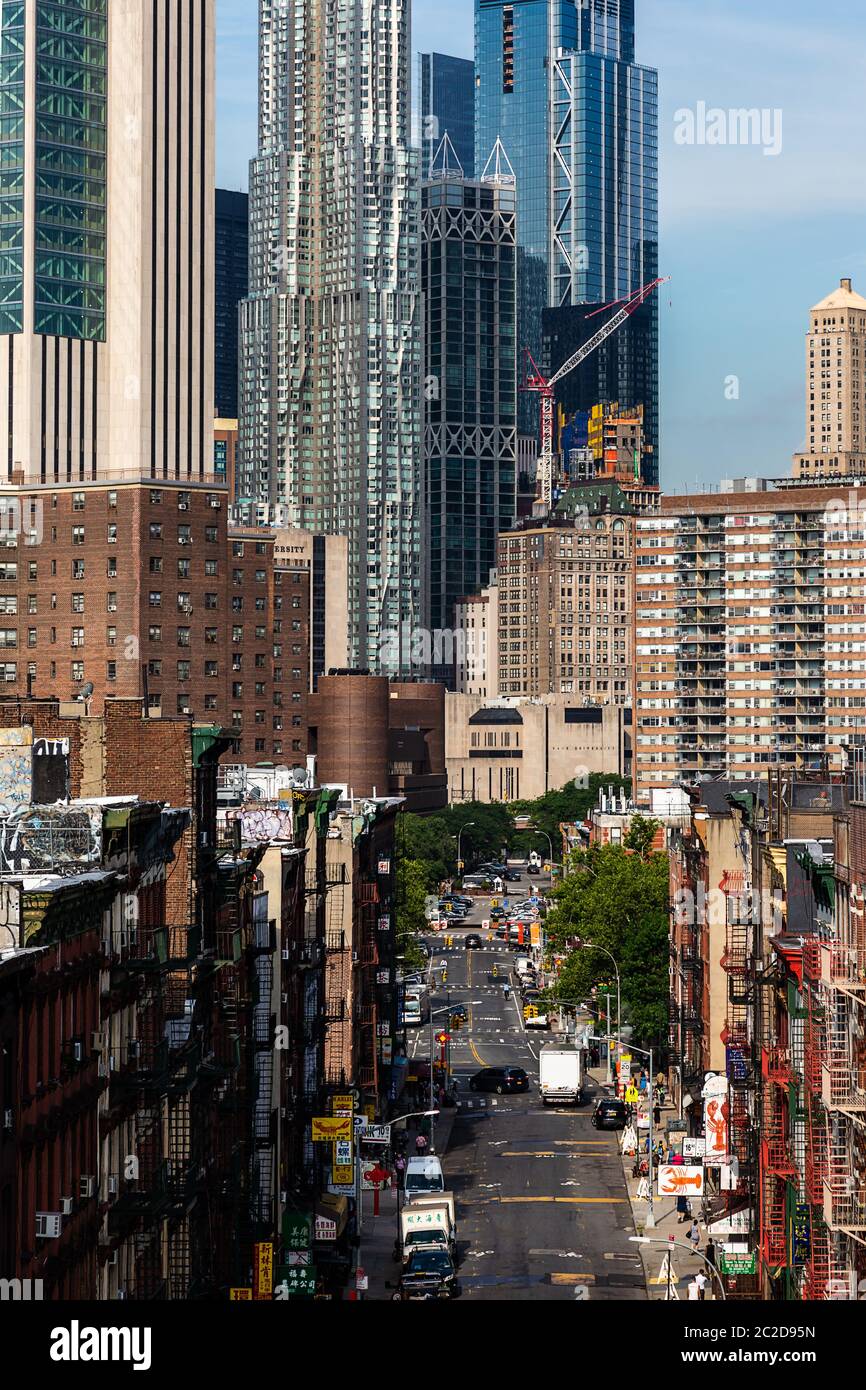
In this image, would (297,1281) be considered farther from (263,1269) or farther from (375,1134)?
(375,1134)

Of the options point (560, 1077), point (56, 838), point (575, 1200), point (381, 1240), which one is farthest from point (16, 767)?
point (560, 1077)

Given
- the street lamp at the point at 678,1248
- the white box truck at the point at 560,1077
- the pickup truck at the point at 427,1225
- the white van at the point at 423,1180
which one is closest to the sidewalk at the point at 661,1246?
the street lamp at the point at 678,1248

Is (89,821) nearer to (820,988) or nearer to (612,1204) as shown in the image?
(820,988)

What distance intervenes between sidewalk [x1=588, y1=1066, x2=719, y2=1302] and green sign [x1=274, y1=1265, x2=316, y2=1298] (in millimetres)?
15316

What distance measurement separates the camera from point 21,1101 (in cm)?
3544

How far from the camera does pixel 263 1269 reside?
65.0 m

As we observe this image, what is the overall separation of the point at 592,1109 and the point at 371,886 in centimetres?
2039

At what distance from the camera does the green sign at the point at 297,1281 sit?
211 feet

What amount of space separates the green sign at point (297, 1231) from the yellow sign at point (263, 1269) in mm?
7400

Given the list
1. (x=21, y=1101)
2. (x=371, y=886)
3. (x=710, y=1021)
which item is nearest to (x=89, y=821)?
(x=21, y=1101)

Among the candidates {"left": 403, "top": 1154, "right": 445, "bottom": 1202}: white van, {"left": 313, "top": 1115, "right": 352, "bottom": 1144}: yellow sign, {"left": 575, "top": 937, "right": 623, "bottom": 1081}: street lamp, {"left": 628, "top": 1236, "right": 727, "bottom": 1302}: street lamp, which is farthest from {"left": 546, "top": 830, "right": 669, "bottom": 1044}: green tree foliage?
{"left": 313, "top": 1115, "right": 352, "bottom": 1144}: yellow sign

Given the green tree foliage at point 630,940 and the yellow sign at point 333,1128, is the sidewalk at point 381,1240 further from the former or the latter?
the green tree foliage at point 630,940

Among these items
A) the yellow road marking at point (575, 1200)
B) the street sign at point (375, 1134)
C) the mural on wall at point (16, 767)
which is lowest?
the yellow road marking at point (575, 1200)

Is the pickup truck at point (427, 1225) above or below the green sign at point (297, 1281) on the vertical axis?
below
